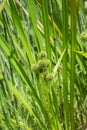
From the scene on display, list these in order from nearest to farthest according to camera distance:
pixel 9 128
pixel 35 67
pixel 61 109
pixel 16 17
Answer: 1. pixel 35 67
2. pixel 16 17
3. pixel 9 128
4. pixel 61 109

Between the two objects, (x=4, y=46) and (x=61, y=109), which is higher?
(x=4, y=46)

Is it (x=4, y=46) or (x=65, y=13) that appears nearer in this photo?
(x=65, y=13)

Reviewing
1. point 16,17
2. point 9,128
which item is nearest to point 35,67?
point 16,17

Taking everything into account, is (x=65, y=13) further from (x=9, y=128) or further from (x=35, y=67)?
(x=9, y=128)

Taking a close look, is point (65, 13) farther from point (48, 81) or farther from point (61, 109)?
point (61, 109)

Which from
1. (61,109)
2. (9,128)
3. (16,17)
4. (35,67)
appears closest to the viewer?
(35,67)

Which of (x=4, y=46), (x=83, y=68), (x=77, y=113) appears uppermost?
(x=4, y=46)

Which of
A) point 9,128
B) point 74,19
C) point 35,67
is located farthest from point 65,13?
point 9,128

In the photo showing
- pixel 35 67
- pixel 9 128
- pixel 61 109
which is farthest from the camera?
pixel 61 109

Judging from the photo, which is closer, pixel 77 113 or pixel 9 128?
pixel 9 128
